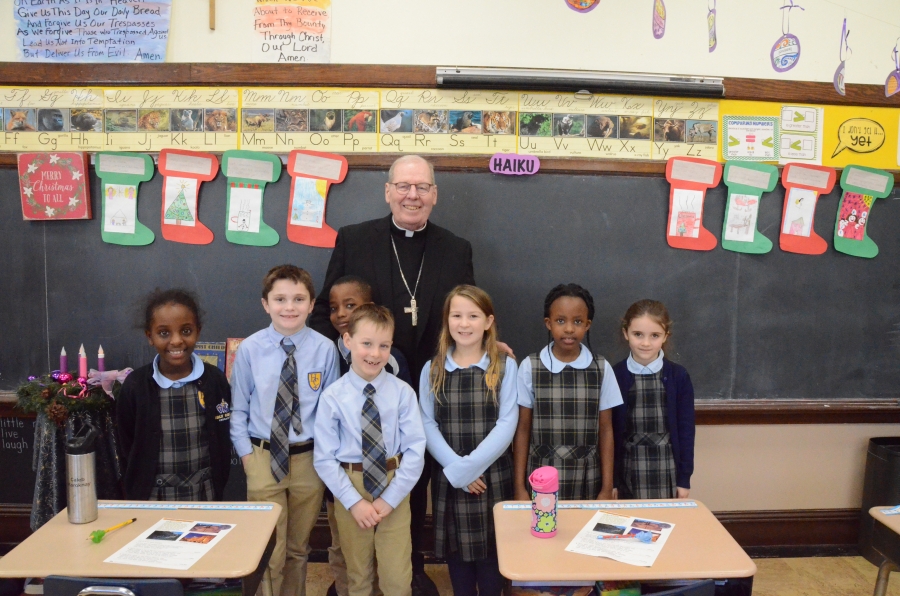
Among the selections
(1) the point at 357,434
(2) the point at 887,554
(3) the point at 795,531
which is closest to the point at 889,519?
(2) the point at 887,554

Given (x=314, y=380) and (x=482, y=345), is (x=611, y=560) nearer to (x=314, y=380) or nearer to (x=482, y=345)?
(x=482, y=345)

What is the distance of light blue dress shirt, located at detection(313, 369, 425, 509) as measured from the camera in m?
Answer: 1.96

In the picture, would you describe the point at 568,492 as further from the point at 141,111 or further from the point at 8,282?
the point at 8,282

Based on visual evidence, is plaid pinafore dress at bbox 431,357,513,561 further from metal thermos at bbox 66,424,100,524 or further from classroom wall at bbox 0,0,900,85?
classroom wall at bbox 0,0,900,85

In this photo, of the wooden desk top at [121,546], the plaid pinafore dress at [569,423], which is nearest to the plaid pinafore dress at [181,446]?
the wooden desk top at [121,546]

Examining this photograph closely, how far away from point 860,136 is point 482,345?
2030 mm

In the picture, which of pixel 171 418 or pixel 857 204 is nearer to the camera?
pixel 171 418

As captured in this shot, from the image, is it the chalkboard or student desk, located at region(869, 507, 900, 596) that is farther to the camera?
the chalkboard

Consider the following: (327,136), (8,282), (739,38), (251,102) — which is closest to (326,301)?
(327,136)

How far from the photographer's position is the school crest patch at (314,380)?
6.93 ft

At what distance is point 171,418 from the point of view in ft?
6.64

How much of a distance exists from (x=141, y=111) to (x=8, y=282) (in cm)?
92

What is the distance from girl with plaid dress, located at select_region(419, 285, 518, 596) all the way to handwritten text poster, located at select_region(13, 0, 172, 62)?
67.4 inches

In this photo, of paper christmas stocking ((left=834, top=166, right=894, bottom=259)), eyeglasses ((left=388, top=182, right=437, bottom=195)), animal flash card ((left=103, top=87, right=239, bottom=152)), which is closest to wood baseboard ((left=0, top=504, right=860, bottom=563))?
paper christmas stocking ((left=834, top=166, right=894, bottom=259))
